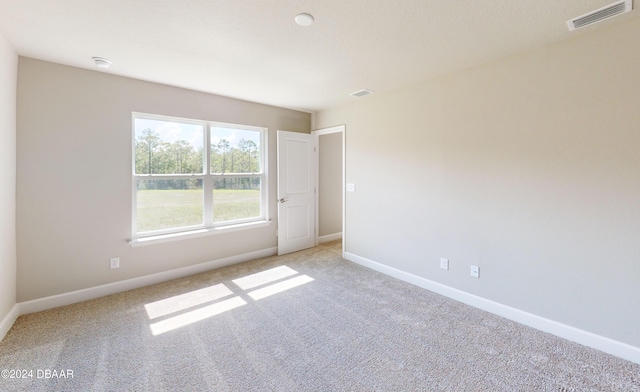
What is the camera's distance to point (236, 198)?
14.1 feet

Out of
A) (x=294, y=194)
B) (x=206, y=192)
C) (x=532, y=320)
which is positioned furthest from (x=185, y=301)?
(x=532, y=320)

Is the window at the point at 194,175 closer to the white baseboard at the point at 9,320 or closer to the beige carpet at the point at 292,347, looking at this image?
the beige carpet at the point at 292,347

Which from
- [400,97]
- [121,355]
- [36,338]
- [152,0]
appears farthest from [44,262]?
[400,97]

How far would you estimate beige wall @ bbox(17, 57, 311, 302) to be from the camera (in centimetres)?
268

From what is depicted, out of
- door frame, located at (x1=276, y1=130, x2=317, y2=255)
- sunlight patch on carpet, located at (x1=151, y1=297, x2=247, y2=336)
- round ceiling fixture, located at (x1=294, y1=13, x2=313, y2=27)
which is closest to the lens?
round ceiling fixture, located at (x1=294, y1=13, x2=313, y2=27)

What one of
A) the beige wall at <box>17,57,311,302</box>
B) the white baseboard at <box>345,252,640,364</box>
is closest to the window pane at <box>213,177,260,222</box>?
the beige wall at <box>17,57,311,302</box>

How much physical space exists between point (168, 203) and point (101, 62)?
173 cm

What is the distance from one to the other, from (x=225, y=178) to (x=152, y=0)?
103 inches

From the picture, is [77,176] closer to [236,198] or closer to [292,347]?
[236,198]

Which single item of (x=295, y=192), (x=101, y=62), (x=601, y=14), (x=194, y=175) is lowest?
(x=295, y=192)

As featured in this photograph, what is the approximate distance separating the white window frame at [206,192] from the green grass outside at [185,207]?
63 mm

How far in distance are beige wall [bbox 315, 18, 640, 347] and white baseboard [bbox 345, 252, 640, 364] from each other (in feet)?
0.17

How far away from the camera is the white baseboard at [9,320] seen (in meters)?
Result: 2.29

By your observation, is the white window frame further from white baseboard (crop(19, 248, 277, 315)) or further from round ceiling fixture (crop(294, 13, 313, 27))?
round ceiling fixture (crop(294, 13, 313, 27))
